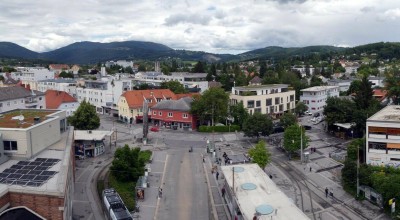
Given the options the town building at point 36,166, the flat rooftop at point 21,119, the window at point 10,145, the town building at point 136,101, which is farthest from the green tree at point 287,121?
the window at point 10,145

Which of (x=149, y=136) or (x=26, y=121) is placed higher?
(x=26, y=121)

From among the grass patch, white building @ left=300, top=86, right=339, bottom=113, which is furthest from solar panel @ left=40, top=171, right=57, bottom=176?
white building @ left=300, top=86, right=339, bottom=113

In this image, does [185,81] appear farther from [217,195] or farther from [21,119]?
[21,119]

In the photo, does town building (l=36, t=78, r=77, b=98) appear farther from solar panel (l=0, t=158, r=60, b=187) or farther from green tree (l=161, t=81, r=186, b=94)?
Answer: solar panel (l=0, t=158, r=60, b=187)

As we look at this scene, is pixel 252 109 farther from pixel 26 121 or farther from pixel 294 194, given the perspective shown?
pixel 26 121

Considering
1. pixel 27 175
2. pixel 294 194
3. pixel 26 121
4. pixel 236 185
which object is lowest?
pixel 294 194

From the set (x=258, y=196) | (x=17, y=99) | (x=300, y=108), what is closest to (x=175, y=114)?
(x=17, y=99)

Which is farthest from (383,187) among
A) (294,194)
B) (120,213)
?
(120,213)
